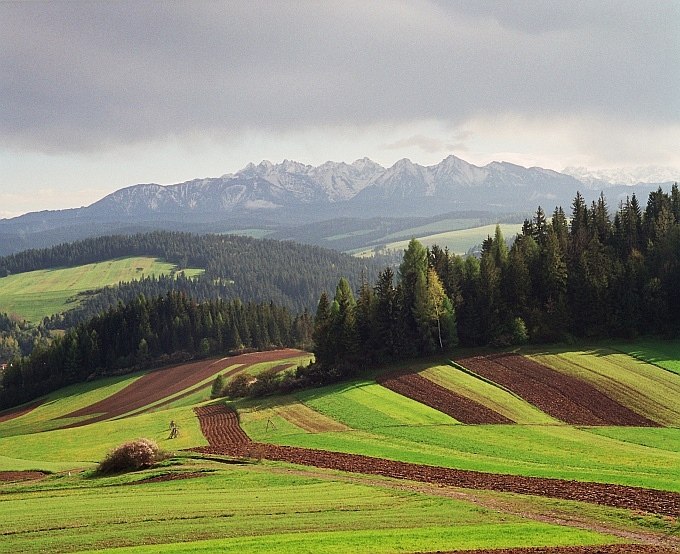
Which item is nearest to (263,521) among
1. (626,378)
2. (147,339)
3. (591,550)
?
(591,550)

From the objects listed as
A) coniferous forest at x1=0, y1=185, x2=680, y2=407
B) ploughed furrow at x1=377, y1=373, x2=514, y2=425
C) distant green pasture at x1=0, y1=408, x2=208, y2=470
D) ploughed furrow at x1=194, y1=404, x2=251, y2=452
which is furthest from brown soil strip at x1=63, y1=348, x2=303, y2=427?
ploughed furrow at x1=377, y1=373, x2=514, y2=425

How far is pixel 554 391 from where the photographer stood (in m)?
56.2

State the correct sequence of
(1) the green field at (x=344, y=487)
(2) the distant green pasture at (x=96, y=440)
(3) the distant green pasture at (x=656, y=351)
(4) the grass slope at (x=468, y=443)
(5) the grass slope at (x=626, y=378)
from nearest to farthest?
(1) the green field at (x=344, y=487), (4) the grass slope at (x=468, y=443), (5) the grass slope at (x=626, y=378), (2) the distant green pasture at (x=96, y=440), (3) the distant green pasture at (x=656, y=351)

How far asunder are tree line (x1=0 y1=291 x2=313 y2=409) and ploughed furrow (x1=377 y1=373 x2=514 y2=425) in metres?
67.1

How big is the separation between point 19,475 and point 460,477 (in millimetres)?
32864

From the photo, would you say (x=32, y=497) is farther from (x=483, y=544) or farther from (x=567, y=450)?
(x=567, y=450)

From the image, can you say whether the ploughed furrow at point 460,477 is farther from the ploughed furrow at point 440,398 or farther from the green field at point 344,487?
the ploughed furrow at point 440,398

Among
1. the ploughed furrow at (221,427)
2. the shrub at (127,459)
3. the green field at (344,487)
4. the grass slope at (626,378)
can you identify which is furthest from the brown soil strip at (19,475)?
the grass slope at (626,378)

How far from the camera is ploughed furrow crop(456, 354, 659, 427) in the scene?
4916 cm

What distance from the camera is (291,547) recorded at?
22.4 m

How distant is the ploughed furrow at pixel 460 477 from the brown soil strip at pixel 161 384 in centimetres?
3960

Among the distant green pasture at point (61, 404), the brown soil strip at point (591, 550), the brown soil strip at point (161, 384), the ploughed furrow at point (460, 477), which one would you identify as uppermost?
the brown soil strip at point (591, 550)

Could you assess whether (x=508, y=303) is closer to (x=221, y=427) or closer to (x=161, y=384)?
(x=221, y=427)

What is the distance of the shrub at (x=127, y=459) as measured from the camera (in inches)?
1606
